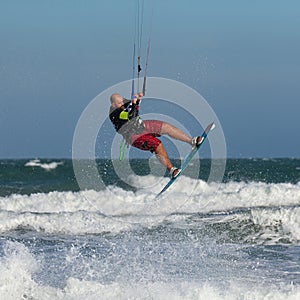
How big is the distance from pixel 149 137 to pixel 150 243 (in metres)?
2.36

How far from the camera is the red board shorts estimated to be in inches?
519

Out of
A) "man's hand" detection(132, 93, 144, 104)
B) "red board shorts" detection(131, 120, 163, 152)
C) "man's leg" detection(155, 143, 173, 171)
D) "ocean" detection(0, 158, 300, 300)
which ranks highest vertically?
"man's hand" detection(132, 93, 144, 104)

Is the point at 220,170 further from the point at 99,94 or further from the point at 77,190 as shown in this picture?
the point at 99,94

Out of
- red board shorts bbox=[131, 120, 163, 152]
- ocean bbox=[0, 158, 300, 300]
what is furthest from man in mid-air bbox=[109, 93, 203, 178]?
ocean bbox=[0, 158, 300, 300]

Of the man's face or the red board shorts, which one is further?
the red board shorts

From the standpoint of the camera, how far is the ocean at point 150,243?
1046 centimetres

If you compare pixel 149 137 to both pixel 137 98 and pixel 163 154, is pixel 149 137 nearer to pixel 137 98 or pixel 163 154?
pixel 163 154

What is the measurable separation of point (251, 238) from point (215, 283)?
17.7 feet

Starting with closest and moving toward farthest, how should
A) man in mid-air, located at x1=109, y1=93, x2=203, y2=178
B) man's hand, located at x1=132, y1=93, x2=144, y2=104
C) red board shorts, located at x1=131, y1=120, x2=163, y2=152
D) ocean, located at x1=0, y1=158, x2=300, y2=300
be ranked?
ocean, located at x1=0, y1=158, x2=300, y2=300
man's hand, located at x1=132, y1=93, x2=144, y2=104
man in mid-air, located at x1=109, y1=93, x2=203, y2=178
red board shorts, located at x1=131, y1=120, x2=163, y2=152

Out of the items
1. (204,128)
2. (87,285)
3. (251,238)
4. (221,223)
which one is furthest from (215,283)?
(221,223)

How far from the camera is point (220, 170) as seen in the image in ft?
118

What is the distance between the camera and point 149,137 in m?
13.3

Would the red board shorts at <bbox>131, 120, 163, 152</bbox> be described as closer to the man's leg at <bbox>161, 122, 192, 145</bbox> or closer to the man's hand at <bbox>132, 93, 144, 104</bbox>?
the man's leg at <bbox>161, 122, 192, 145</bbox>

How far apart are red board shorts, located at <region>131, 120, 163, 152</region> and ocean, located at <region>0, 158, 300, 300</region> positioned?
1841 millimetres
